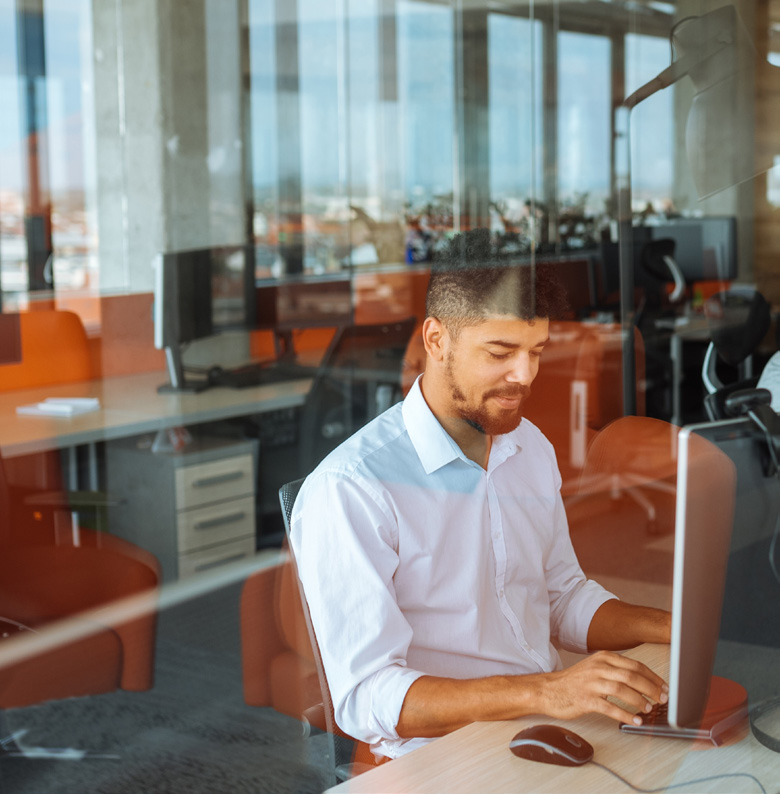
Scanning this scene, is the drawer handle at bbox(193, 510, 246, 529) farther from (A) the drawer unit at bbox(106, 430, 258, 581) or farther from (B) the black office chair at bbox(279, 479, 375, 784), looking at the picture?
(B) the black office chair at bbox(279, 479, 375, 784)

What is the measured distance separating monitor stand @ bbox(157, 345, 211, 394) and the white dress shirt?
7.66 feet

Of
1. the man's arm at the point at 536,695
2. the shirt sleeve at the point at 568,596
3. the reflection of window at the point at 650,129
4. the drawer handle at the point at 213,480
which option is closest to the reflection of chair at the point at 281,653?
the man's arm at the point at 536,695

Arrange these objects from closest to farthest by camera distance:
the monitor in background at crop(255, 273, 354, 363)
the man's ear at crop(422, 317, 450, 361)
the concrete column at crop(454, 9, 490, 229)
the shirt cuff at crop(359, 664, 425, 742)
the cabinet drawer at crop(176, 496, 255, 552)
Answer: the shirt cuff at crop(359, 664, 425, 742), the man's ear at crop(422, 317, 450, 361), the cabinet drawer at crop(176, 496, 255, 552), the monitor in background at crop(255, 273, 354, 363), the concrete column at crop(454, 9, 490, 229)

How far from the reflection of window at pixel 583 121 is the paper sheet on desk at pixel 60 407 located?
9.25 feet

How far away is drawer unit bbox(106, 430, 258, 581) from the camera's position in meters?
3.33

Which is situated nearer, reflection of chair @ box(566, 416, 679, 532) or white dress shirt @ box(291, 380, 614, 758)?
white dress shirt @ box(291, 380, 614, 758)

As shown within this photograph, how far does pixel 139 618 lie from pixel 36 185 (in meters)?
1.74

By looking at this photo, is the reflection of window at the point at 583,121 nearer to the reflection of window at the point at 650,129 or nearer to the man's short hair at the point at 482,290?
the reflection of window at the point at 650,129

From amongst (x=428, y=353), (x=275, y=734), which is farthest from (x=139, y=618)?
(x=428, y=353)

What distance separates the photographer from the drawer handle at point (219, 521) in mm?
3391

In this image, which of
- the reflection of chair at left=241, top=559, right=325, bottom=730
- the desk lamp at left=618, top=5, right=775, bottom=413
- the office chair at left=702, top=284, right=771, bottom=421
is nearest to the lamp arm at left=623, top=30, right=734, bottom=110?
the desk lamp at left=618, top=5, right=775, bottom=413

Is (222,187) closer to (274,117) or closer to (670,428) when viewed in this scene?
(274,117)

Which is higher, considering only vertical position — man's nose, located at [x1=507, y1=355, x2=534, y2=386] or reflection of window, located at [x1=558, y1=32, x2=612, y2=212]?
reflection of window, located at [x1=558, y1=32, x2=612, y2=212]

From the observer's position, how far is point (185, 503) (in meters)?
3.38
